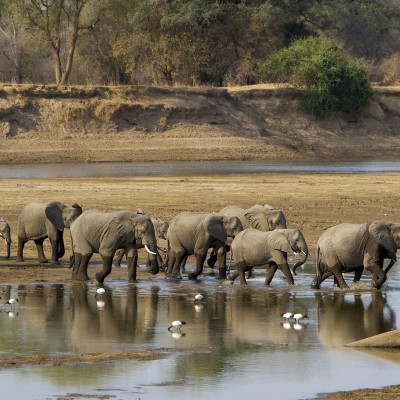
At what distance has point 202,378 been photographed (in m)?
10.3

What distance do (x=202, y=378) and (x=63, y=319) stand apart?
147 inches

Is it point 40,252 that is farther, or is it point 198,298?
point 40,252

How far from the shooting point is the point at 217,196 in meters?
28.2

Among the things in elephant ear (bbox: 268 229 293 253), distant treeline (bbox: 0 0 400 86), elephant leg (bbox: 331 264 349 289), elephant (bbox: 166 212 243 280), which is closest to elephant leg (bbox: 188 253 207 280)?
elephant (bbox: 166 212 243 280)

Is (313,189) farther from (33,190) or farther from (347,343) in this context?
(347,343)

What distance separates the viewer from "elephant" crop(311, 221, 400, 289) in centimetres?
1585

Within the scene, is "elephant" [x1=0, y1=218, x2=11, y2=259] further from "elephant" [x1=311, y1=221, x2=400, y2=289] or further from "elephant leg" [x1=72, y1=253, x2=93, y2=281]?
"elephant" [x1=311, y1=221, x2=400, y2=289]

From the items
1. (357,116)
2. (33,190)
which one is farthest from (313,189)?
(357,116)

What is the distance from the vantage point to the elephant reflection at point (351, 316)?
12697 millimetres

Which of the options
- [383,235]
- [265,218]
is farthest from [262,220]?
[383,235]

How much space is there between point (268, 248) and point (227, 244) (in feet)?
5.70

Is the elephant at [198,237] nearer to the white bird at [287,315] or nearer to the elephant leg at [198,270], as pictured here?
the elephant leg at [198,270]

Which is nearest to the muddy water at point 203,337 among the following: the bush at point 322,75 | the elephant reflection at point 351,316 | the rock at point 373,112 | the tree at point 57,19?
the elephant reflection at point 351,316

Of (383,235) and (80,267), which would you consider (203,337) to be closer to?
(383,235)
